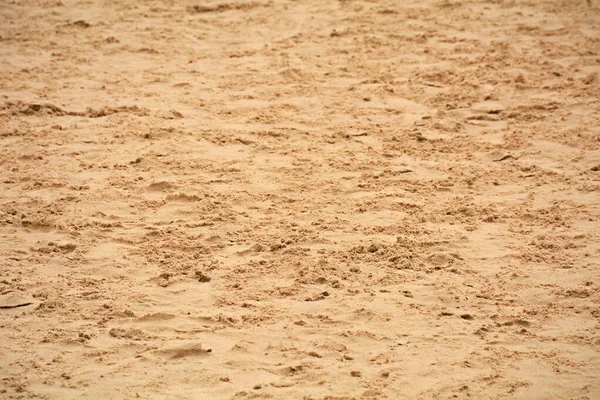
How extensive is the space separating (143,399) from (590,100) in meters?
4.09

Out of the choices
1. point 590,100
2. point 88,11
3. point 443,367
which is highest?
point 88,11

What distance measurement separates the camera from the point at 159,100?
6.13m

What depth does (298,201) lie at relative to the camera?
4957 millimetres

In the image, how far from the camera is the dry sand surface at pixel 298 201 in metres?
3.61

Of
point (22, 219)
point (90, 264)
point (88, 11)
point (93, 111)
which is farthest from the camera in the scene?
point (88, 11)

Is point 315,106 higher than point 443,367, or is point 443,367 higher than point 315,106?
point 315,106

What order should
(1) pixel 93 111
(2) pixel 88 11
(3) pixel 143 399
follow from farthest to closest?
(2) pixel 88 11 < (1) pixel 93 111 < (3) pixel 143 399

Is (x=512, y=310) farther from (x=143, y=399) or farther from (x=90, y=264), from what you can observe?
(x=90, y=264)

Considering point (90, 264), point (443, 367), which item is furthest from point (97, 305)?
point (443, 367)

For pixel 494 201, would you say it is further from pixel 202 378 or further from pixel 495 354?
pixel 202 378

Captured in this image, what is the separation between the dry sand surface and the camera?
3.61 metres

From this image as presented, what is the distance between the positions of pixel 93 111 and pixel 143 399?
3.02 m

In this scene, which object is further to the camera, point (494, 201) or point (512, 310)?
point (494, 201)

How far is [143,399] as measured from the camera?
3.35 meters
